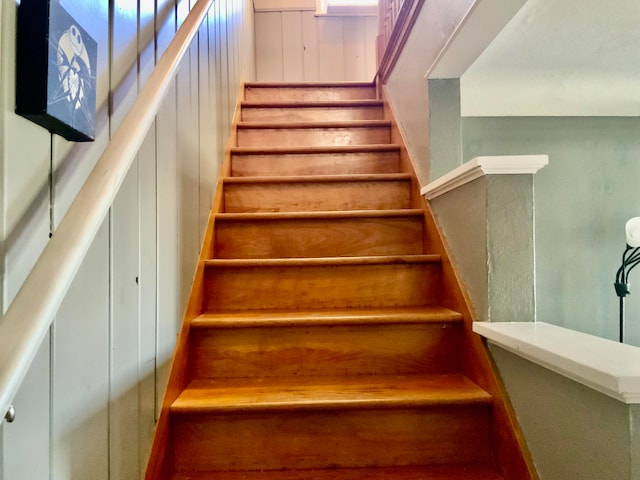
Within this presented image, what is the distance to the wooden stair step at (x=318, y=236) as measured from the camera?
159 centimetres

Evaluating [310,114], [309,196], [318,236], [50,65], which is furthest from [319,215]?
[50,65]

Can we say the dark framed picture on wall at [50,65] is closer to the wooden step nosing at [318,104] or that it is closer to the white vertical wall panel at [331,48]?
the wooden step nosing at [318,104]

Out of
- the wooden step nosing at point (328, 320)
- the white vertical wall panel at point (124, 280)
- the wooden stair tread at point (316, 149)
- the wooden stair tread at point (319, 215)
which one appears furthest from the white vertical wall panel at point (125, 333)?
the wooden stair tread at point (316, 149)

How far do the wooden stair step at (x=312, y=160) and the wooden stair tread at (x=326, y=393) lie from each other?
1.11 meters

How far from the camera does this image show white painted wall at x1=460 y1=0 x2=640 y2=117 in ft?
4.16

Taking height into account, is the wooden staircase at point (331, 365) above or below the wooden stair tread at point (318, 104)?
below

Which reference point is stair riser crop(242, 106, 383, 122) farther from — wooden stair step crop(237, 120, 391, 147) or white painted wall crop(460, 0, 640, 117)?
white painted wall crop(460, 0, 640, 117)

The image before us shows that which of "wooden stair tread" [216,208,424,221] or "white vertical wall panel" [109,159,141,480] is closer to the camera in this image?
"white vertical wall panel" [109,159,141,480]

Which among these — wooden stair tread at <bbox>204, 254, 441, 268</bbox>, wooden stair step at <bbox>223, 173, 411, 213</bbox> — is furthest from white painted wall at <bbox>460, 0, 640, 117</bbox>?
wooden stair tread at <bbox>204, 254, 441, 268</bbox>

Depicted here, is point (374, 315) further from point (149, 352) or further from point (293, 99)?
point (293, 99)

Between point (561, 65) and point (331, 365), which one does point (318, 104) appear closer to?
point (561, 65)

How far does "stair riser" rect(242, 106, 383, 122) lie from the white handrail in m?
1.81

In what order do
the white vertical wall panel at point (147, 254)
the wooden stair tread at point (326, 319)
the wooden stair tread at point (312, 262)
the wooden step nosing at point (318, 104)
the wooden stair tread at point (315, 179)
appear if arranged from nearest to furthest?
the white vertical wall panel at point (147, 254) < the wooden stair tread at point (326, 319) < the wooden stair tread at point (312, 262) < the wooden stair tread at point (315, 179) < the wooden step nosing at point (318, 104)

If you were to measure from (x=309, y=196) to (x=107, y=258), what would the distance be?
1.13 meters
